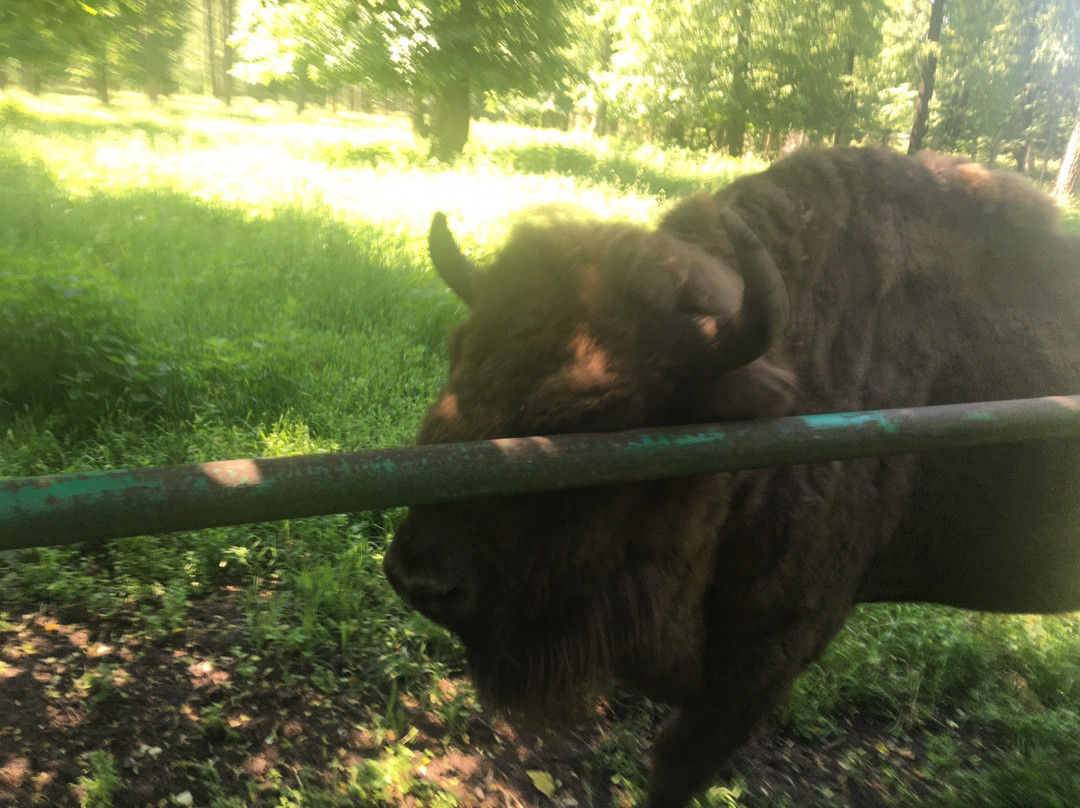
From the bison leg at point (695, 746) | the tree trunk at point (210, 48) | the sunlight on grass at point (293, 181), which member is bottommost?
the bison leg at point (695, 746)

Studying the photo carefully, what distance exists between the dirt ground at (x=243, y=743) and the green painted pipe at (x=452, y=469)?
1771mm

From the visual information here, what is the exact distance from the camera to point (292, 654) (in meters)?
3.52

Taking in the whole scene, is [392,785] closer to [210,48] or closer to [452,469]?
[452,469]

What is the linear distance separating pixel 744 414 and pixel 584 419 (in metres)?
0.38

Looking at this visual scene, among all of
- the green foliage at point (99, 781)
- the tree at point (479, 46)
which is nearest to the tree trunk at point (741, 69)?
the tree at point (479, 46)

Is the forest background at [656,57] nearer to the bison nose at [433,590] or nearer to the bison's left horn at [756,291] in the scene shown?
the bison nose at [433,590]

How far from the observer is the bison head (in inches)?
76.9

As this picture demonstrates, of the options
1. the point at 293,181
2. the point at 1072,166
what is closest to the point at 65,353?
the point at 293,181

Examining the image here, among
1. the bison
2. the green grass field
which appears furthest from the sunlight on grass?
the bison

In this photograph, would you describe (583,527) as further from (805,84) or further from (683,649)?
(805,84)

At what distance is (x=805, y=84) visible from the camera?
70.5 feet

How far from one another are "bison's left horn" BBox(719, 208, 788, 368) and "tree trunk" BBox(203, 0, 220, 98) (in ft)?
54.0

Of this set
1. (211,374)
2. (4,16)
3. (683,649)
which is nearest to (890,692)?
(683,649)

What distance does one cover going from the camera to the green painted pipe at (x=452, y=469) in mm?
1125
